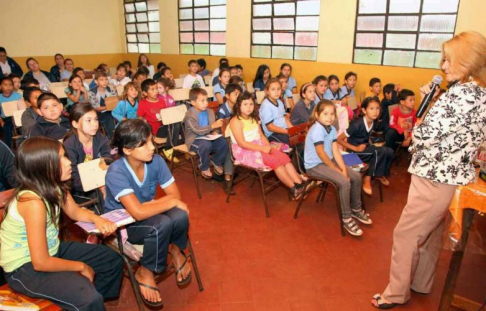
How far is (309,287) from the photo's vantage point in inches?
98.9

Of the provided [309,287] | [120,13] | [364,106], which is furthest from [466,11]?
[120,13]

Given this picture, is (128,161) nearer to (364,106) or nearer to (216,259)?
(216,259)

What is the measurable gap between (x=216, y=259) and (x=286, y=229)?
79 centimetres

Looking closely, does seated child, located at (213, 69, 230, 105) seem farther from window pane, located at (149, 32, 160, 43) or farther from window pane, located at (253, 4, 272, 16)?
window pane, located at (149, 32, 160, 43)

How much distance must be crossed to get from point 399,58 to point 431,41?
55 centimetres

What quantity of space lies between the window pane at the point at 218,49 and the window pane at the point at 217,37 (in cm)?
12

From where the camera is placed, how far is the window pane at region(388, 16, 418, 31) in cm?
577

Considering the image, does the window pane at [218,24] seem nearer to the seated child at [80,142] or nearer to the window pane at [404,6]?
the window pane at [404,6]

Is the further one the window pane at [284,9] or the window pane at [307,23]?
the window pane at [284,9]

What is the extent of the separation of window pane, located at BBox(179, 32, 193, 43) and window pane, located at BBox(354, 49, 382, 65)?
185 inches

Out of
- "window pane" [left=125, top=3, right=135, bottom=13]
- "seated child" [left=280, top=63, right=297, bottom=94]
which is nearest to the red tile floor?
"seated child" [left=280, top=63, right=297, bottom=94]

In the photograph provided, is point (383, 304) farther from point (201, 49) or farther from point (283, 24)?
point (201, 49)

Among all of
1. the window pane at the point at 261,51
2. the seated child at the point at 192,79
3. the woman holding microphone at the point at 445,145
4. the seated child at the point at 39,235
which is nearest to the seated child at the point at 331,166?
the woman holding microphone at the point at 445,145

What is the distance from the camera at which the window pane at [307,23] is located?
22.4ft
